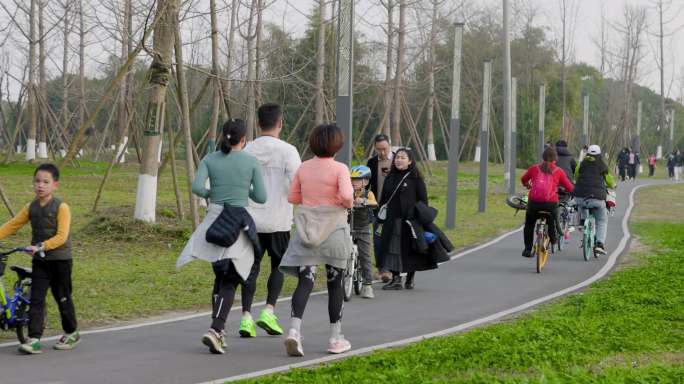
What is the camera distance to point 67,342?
822 cm

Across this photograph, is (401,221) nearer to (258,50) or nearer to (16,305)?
(16,305)

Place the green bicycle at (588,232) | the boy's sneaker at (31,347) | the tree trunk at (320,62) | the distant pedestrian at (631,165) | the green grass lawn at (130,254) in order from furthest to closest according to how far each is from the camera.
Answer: the distant pedestrian at (631,165) → the tree trunk at (320,62) → the green bicycle at (588,232) → the green grass lawn at (130,254) → the boy's sneaker at (31,347)

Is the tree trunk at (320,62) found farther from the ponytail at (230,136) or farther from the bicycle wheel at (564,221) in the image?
the ponytail at (230,136)

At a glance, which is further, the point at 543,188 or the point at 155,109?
the point at 155,109

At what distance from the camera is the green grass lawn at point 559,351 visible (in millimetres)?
6887

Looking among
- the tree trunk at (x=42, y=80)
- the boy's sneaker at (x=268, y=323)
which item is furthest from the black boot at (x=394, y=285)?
the tree trunk at (x=42, y=80)

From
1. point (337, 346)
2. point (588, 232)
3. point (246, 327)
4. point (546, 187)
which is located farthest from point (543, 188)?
point (337, 346)

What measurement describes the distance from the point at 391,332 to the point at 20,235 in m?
9.10

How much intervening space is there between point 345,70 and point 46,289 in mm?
6937

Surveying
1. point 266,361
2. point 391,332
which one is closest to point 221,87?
point 391,332

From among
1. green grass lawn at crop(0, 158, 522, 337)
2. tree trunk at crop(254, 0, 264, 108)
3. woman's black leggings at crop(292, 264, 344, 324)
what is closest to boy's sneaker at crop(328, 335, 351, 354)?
woman's black leggings at crop(292, 264, 344, 324)

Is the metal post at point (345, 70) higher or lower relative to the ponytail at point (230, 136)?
higher

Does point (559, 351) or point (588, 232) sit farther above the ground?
point (588, 232)

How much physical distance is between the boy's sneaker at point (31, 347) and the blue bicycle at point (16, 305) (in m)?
0.19
